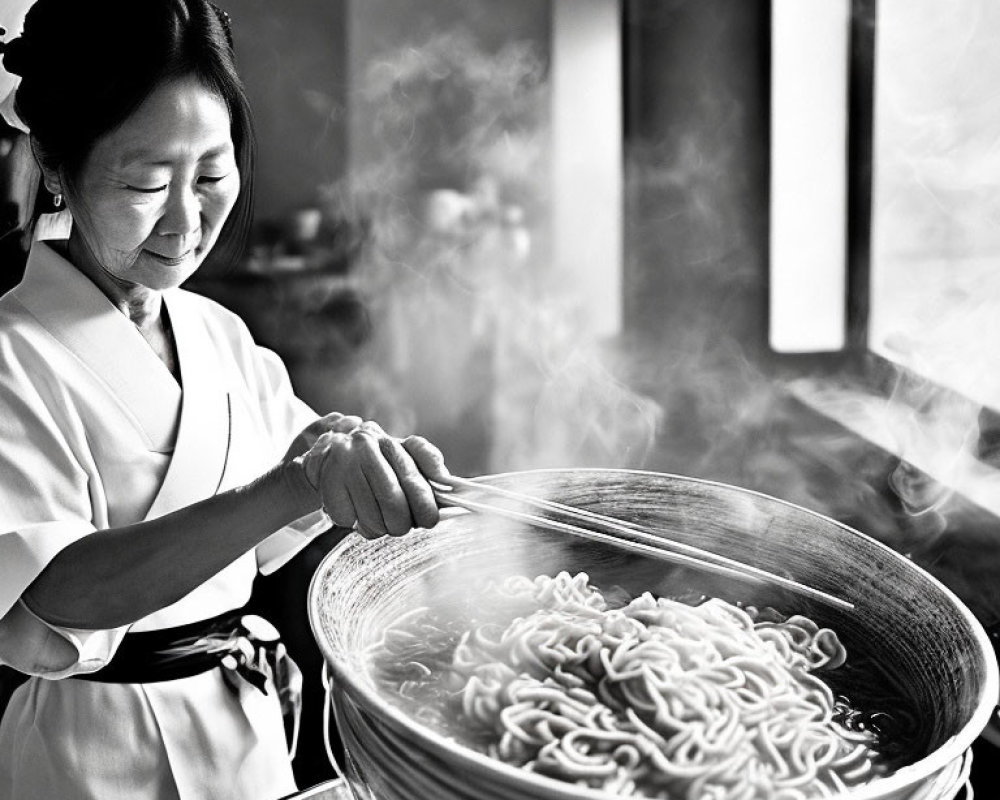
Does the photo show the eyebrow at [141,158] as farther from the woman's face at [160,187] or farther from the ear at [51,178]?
the ear at [51,178]

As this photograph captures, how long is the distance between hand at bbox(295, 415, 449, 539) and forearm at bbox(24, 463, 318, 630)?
6 centimetres

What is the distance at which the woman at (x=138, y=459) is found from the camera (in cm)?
132

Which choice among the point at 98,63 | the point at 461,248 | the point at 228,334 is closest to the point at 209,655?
the point at 228,334

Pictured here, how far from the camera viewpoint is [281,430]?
188 cm

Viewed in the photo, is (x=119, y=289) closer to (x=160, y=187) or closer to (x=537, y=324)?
(x=160, y=187)

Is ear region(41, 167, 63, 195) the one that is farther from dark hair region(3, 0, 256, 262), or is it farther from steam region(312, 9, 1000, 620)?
steam region(312, 9, 1000, 620)

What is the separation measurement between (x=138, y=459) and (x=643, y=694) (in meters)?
0.84

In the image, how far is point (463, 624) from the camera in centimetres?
148

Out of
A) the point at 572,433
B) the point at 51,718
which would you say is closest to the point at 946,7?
the point at 572,433

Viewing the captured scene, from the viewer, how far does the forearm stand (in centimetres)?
131

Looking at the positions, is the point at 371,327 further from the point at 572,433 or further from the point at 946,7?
the point at 946,7

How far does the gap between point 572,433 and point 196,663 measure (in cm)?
212

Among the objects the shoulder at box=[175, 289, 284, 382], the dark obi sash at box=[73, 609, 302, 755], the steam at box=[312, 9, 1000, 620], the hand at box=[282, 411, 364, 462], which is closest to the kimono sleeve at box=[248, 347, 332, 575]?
the shoulder at box=[175, 289, 284, 382]

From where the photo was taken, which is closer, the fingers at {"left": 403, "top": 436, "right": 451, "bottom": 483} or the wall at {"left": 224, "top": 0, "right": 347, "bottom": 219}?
the fingers at {"left": 403, "top": 436, "right": 451, "bottom": 483}
